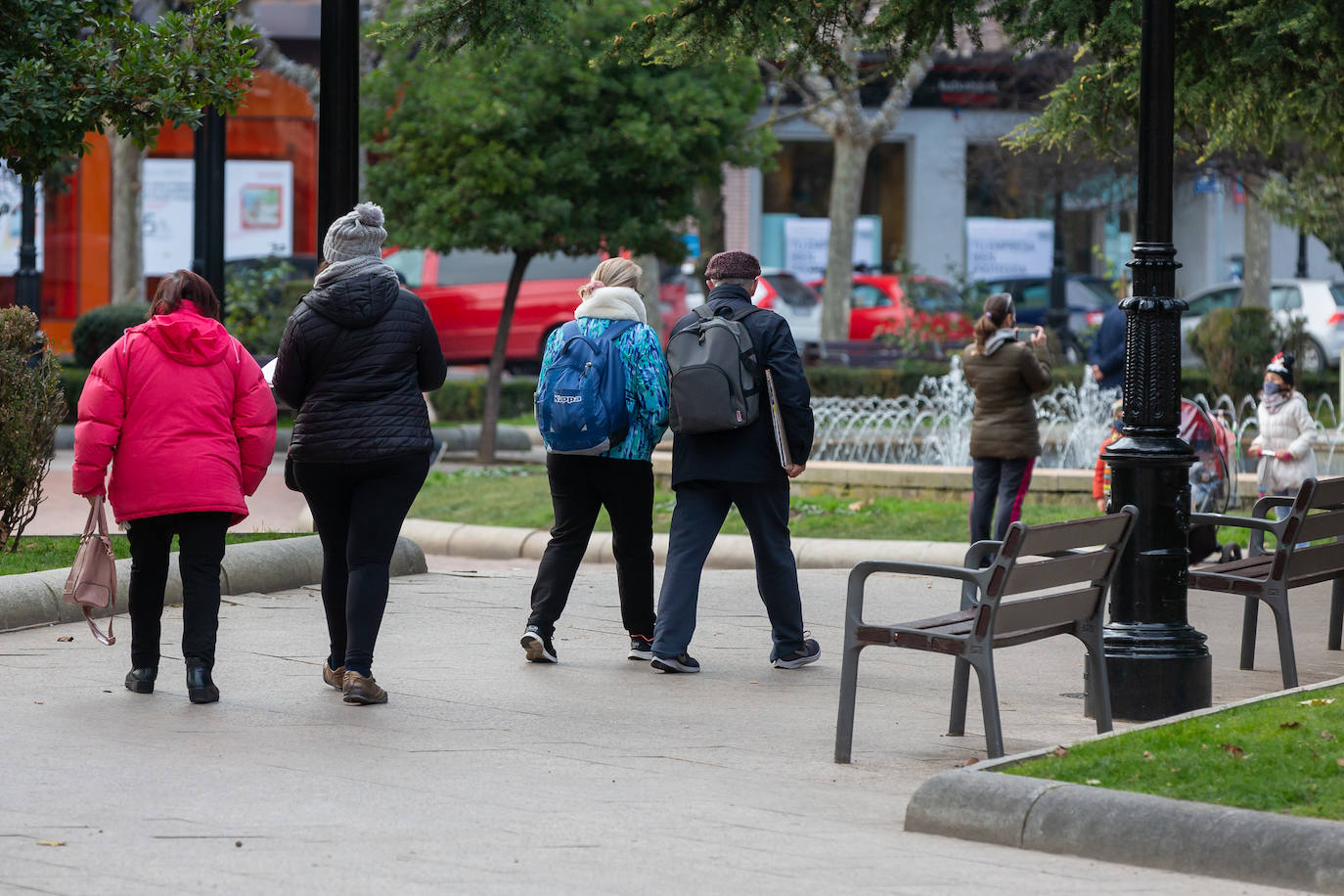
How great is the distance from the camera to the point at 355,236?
273 inches

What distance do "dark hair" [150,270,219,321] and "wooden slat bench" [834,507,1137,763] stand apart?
2679 mm

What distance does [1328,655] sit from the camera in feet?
27.2

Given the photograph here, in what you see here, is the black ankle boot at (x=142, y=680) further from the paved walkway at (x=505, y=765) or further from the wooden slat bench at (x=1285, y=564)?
the wooden slat bench at (x=1285, y=564)

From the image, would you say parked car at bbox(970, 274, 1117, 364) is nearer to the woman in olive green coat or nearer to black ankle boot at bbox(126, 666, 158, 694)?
the woman in olive green coat

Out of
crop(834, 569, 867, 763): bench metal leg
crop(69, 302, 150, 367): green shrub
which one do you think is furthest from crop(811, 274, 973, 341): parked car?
crop(834, 569, 867, 763): bench metal leg

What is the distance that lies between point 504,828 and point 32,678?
2.90 metres

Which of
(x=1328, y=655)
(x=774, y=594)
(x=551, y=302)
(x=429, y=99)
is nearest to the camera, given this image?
(x=774, y=594)

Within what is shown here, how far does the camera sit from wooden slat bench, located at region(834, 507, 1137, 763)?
5.93 meters

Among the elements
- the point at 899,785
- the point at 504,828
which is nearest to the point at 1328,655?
the point at 899,785

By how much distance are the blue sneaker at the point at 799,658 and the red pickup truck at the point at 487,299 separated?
17.4 m

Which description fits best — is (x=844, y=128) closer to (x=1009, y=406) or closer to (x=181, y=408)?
(x=1009, y=406)

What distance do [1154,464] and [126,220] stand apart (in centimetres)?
2442

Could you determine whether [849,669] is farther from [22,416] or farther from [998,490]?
[22,416]

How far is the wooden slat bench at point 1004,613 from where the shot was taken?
234 inches
